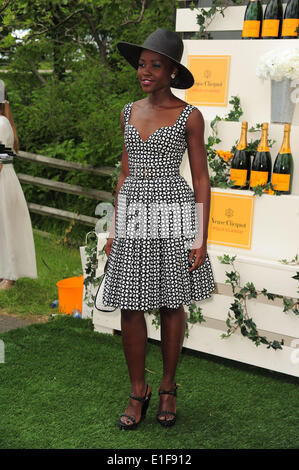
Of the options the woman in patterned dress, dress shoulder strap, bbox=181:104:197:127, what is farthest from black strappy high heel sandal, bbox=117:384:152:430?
dress shoulder strap, bbox=181:104:197:127

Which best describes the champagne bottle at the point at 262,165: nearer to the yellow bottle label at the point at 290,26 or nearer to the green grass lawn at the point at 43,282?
the yellow bottle label at the point at 290,26

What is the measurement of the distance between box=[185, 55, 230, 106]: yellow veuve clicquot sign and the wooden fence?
8.24 feet

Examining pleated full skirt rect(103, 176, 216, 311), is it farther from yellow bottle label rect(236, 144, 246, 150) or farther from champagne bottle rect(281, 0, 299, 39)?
champagne bottle rect(281, 0, 299, 39)

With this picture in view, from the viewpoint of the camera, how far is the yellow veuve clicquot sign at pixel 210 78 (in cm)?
374

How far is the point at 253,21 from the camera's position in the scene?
3678mm

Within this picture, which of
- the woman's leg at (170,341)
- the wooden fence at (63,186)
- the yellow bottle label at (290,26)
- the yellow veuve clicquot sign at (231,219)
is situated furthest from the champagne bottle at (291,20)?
the wooden fence at (63,186)

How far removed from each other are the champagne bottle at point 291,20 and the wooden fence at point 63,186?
298 centimetres

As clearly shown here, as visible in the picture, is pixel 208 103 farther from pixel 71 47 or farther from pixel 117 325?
pixel 71 47

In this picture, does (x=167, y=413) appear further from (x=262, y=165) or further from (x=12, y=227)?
(x=12, y=227)

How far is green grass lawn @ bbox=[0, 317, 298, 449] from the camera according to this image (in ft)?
9.27

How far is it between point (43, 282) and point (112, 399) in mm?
2287

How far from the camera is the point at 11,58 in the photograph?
7527 mm

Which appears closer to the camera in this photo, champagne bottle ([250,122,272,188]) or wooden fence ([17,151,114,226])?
champagne bottle ([250,122,272,188])

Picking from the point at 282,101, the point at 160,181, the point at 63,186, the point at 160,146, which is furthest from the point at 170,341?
the point at 63,186
